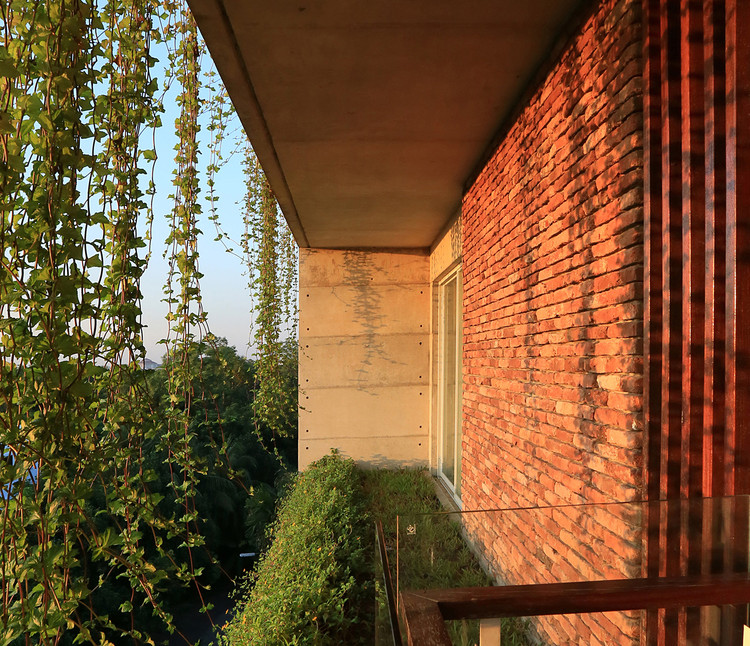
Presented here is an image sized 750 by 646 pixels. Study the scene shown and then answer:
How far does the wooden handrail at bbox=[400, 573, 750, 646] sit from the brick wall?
61mm

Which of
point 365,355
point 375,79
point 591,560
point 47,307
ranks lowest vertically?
point 591,560

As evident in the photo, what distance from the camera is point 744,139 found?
1436 mm

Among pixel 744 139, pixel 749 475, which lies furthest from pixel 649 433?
pixel 744 139

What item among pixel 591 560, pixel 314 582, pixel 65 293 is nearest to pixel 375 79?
pixel 65 293

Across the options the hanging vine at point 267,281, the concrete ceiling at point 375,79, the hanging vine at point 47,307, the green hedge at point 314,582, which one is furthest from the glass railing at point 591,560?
the hanging vine at point 267,281

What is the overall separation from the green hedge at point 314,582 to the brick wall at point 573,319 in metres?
1.13

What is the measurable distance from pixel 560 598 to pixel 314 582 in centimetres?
299

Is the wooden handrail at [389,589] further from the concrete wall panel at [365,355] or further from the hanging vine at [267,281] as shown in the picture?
the concrete wall panel at [365,355]

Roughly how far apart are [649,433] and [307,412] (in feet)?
19.3

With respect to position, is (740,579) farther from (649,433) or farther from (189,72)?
(189,72)

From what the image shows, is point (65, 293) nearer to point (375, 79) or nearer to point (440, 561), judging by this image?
point (440, 561)

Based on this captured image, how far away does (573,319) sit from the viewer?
2266 millimetres

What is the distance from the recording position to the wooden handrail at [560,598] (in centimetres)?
75

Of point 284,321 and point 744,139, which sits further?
point 284,321
